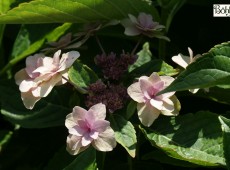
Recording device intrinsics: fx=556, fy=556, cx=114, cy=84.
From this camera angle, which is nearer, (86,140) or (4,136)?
(86,140)

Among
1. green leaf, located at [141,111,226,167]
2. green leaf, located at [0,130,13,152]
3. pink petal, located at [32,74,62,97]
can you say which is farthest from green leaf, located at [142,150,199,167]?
green leaf, located at [0,130,13,152]

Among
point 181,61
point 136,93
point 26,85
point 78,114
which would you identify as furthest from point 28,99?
point 181,61

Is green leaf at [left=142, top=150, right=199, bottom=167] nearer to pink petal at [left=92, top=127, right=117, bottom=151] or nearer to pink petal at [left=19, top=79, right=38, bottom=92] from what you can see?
pink petal at [left=92, top=127, right=117, bottom=151]

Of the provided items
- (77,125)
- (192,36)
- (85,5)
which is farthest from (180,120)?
(192,36)

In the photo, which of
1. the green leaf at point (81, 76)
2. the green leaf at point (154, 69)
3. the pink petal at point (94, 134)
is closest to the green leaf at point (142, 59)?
the green leaf at point (154, 69)

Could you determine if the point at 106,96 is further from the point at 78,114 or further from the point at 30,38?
the point at 30,38

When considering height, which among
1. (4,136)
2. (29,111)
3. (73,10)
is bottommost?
(4,136)
